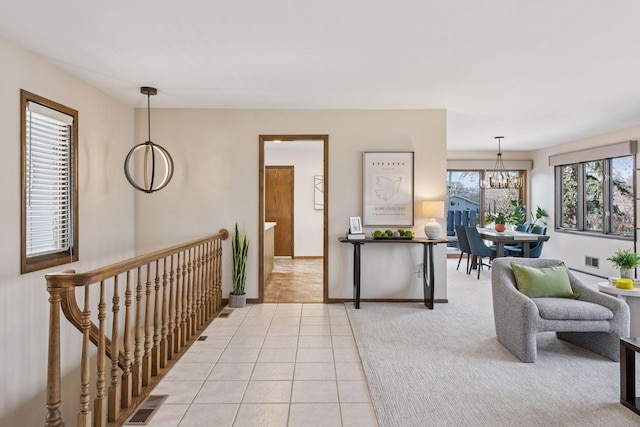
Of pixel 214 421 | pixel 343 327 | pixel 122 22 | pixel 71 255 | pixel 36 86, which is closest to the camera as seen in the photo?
pixel 214 421

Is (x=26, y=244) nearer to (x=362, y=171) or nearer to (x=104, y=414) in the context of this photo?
(x=104, y=414)

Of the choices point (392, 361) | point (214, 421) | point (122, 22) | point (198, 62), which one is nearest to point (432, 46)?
point (198, 62)

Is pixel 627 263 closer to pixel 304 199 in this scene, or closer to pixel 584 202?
pixel 584 202

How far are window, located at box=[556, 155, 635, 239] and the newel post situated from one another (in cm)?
727

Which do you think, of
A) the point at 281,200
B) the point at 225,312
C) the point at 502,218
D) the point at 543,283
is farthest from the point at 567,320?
the point at 281,200

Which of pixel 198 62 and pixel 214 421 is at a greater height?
pixel 198 62

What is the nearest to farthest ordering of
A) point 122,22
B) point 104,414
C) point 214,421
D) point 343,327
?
1. point 104,414
2. point 214,421
3. point 122,22
4. point 343,327

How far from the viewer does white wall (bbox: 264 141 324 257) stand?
28.2 feet

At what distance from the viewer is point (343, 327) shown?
3.92 metres

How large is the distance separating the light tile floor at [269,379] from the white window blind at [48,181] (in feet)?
5.06

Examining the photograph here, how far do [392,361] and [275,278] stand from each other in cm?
360

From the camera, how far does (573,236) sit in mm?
7199

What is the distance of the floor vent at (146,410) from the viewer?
2.23 m

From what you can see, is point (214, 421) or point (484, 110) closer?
point (214, 421)
